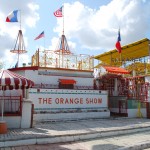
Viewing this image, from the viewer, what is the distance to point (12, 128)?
1284 centimetres

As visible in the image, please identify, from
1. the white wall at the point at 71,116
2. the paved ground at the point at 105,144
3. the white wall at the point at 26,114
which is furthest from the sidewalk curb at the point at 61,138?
the white wall at the point at 71,116

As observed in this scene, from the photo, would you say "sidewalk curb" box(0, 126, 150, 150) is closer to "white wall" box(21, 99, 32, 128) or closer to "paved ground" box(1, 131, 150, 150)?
"paved ground" box(1, 131, 150, 150)

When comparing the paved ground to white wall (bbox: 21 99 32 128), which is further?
white wall (bbox: 21 99 32 128)

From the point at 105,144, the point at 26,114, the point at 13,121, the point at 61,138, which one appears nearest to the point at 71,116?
the point at 26,114

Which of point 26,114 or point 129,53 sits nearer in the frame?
point 26,114

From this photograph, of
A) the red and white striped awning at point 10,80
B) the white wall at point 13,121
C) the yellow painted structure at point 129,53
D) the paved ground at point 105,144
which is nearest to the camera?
the paved ground at point 105,144

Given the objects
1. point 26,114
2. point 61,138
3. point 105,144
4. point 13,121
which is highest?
point 26,114

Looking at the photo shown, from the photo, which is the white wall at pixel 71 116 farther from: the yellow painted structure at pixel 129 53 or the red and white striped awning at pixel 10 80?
the yellow painted structure at pixel 129 53

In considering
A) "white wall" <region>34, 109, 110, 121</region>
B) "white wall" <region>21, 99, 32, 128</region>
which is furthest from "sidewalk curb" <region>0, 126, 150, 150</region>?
"white wall" <region>34, 109, 110, 121</region>

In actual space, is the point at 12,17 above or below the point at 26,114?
above

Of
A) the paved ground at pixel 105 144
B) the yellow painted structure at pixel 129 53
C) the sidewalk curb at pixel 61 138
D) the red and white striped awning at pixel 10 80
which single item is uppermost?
the yellow painted structure at pixel 129 53

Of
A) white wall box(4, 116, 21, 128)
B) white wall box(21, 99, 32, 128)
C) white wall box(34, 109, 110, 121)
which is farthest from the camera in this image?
white wall box(34, 109, 110, 121)

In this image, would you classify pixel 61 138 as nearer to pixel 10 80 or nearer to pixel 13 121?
pixel 13 121

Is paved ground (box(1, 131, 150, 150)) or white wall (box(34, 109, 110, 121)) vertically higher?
white wall (box(34, 109, 110, 121))
